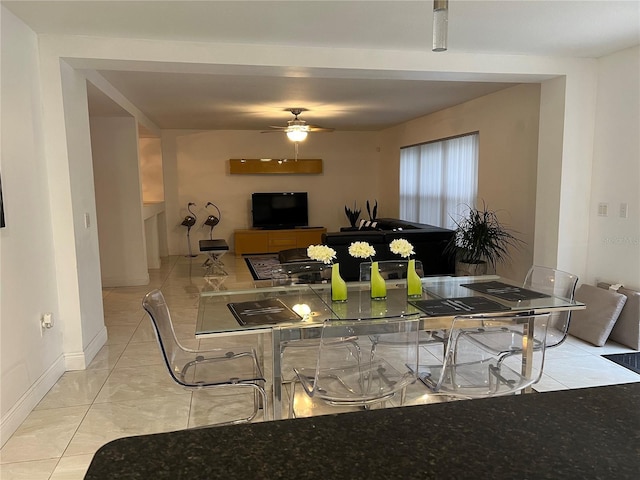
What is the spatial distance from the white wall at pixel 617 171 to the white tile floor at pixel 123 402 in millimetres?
701

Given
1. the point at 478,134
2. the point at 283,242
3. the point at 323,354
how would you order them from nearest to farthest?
the point at 323,354
the point at 478,134
the point at 283,242

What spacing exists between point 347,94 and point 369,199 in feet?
14.2

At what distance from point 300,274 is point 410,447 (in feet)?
8.62

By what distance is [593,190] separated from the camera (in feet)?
13.0

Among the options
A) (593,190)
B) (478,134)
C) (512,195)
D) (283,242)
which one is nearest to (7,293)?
(593,190)

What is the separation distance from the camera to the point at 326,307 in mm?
2562

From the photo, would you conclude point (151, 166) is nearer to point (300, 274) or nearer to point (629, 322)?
point (300, 274)

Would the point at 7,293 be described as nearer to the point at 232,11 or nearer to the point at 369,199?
the point at 232,11

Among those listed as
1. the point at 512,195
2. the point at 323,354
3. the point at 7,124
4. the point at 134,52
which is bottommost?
the point at 323,354

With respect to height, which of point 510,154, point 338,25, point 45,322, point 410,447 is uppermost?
point 338,25

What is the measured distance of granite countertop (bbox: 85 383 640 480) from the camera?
2.48 feet

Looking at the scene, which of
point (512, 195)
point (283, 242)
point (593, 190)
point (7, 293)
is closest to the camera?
point (7, 293)

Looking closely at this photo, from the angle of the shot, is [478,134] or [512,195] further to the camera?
[478,134]

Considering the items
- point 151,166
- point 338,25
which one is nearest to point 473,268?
point 338,25
